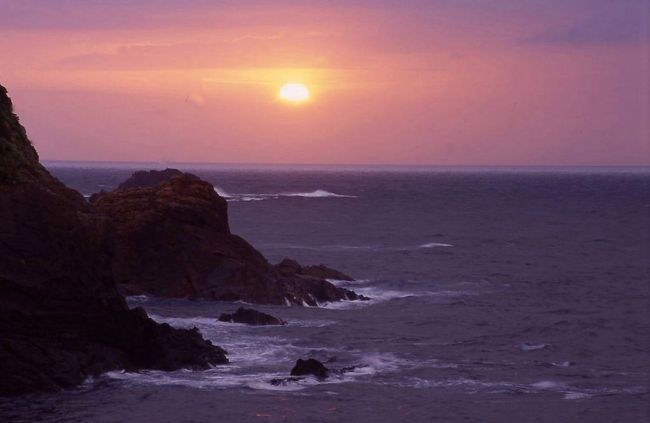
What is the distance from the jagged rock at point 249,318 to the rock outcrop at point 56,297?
23.8 feet

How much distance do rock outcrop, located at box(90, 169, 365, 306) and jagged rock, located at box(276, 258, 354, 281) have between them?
2.84 ft

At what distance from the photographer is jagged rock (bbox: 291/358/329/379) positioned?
32156mm

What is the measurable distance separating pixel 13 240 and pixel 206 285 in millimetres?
18072

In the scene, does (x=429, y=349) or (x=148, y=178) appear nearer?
(x=429, y=349)

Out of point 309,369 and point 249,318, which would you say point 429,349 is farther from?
point 309,369

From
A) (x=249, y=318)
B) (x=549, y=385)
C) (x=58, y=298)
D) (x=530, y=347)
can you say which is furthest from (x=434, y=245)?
(x=58, y=298)

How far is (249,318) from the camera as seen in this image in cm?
4112

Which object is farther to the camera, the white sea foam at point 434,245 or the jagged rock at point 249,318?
the white sea foam at point 434,245

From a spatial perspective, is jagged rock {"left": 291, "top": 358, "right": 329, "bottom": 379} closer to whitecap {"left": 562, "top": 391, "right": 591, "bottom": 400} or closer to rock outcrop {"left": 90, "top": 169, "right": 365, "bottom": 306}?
whitecap {"left": 562, "top": 391, "right": 591, "bottom": 400}

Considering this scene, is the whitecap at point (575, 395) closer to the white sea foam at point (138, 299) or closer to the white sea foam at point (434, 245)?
the white sea foam at point (138, 299)

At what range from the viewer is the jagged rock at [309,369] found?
105 ft

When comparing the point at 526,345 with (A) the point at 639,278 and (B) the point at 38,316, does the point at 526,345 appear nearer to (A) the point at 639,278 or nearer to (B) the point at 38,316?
(B) the point at 38,316

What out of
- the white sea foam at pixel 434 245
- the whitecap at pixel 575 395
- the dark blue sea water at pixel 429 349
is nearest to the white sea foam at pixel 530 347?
the dark blue sea water at pixel 429 349

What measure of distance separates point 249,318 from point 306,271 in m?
14.1
